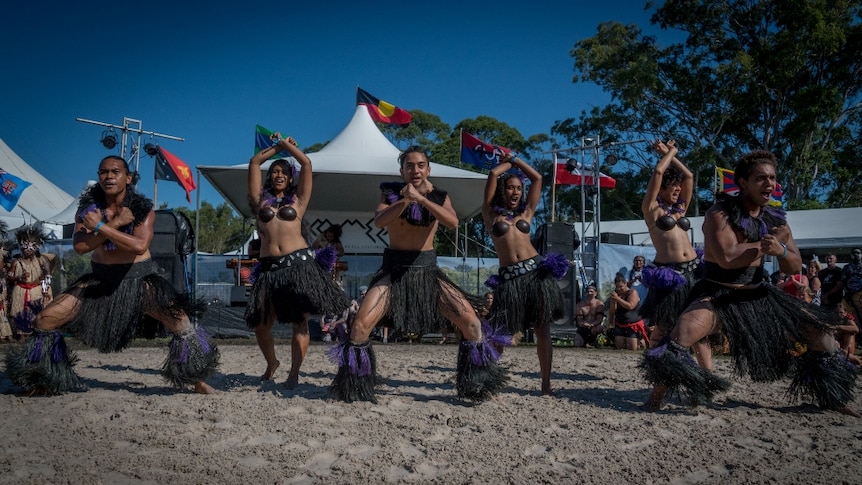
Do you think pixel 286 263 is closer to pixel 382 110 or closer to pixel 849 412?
pixel 849 412

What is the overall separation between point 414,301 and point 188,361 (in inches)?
60.5

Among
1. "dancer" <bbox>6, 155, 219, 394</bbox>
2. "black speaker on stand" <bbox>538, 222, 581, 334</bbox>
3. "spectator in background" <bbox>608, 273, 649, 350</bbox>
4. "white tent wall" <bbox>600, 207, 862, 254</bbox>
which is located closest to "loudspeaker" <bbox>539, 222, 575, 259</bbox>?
"black speaker on stand" <bbox>538, 222, 581, 334</bbox>

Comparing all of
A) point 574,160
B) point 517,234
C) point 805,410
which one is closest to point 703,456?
point 805,410

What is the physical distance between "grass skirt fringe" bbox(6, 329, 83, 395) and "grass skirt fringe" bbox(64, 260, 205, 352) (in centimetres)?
15

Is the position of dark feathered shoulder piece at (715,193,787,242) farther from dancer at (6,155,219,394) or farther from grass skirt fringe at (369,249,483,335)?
dancer at (6,155,219,394)

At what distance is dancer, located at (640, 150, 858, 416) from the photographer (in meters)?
3.56

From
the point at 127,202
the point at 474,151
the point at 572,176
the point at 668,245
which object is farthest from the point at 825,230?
the point at 127,202

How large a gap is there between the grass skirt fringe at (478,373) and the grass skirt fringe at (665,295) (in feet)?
3.98

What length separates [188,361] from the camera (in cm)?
411

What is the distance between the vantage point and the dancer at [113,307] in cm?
394

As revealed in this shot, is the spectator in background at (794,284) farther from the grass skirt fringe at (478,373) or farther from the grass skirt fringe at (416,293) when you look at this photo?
the grass skirt fringe at (416,293)

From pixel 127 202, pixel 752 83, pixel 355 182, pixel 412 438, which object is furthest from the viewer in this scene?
pixel 752 83

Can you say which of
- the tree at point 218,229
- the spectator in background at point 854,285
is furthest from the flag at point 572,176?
the tree at point 218,229

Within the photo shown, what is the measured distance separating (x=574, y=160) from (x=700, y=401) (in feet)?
31.9
